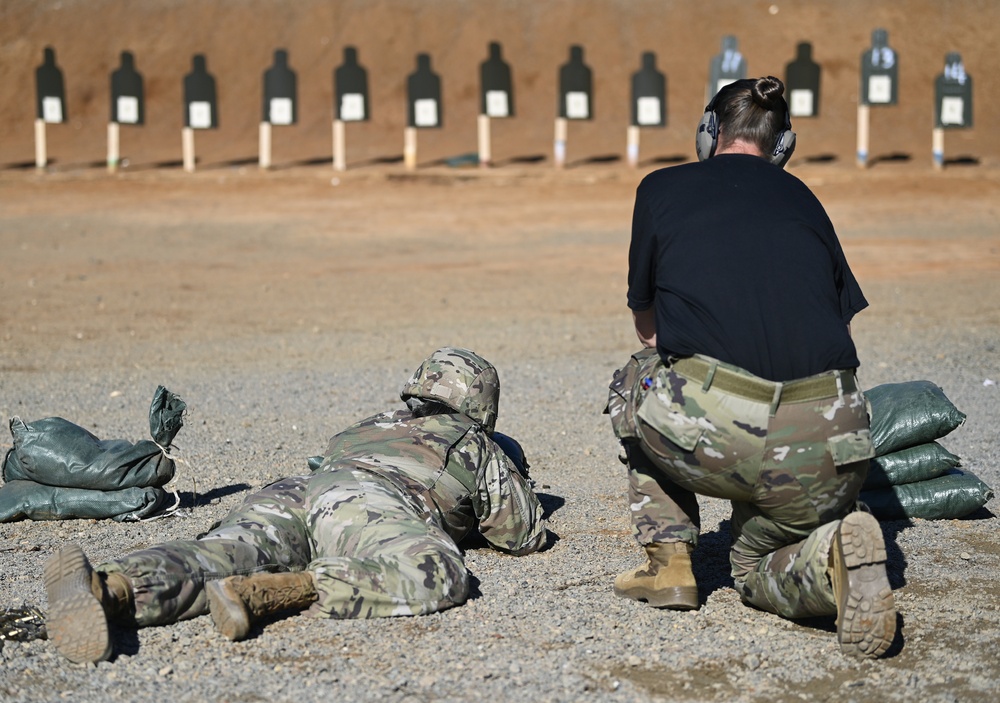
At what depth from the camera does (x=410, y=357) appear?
8547mm

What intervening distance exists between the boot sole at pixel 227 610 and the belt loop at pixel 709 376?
1.42m

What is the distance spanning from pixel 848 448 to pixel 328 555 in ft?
5.33

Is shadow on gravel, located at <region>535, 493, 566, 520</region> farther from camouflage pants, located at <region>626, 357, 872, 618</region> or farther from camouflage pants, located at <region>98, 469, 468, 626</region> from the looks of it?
camouflage pants, located at <region>626, 357, 872, 618</region>

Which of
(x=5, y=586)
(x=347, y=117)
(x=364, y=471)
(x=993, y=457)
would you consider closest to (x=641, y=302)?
(x=364, y=471)

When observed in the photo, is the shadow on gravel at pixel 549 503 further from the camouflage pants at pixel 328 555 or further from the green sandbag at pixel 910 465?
the green sandbag at pixel 910 465

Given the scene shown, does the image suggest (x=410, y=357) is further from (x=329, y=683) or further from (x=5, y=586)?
(x=329, y=683)

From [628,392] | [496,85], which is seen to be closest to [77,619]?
[628,392]

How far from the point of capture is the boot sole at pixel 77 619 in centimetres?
325

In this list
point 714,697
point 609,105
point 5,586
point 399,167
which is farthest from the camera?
point 609,105

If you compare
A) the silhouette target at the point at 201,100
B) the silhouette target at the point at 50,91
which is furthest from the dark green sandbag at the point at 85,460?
the silhouette target at the point at 50,91

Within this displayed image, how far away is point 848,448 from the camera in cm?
339

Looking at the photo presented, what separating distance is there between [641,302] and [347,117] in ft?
61.8

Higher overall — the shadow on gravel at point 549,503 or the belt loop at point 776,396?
the belt loop at point 776,396

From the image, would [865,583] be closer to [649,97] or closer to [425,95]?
[649,97]
